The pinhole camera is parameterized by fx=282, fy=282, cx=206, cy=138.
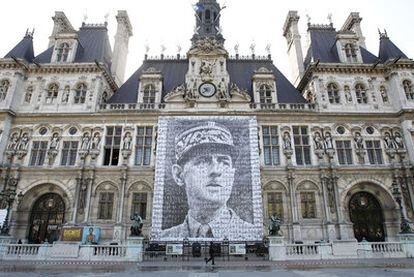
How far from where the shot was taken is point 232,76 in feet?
100

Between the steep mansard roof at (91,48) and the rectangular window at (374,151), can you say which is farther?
the steep mansard roof at (91,48)

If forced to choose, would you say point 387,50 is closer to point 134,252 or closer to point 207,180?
point 207,180

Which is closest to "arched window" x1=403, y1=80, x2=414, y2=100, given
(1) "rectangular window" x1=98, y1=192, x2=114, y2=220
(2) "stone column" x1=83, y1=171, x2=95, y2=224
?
(1) "rectangular window" x1=98, y1=192, x2=114, y2=220

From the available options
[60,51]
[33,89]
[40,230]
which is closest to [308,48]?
[60,51]

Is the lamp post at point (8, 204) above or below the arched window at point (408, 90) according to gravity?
below

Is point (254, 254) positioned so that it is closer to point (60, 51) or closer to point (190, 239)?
point (190, 239)

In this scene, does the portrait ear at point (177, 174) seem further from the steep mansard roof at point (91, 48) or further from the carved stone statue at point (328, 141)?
the steep mansard roof at point (91, 48)

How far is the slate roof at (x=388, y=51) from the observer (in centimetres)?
2848

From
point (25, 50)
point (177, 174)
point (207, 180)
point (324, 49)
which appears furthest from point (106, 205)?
point (324, 49)

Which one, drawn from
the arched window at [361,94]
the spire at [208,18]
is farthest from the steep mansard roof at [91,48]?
the arched window at [361,94]

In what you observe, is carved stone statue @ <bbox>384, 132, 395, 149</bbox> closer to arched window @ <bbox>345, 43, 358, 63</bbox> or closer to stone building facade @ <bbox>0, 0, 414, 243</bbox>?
stone building facade @ <bbox>0, 0, 414, 243</bbox>

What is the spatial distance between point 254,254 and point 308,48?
24.3 meters

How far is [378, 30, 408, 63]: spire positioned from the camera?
28469mm

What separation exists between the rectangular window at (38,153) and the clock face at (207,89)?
15127 millimetres
